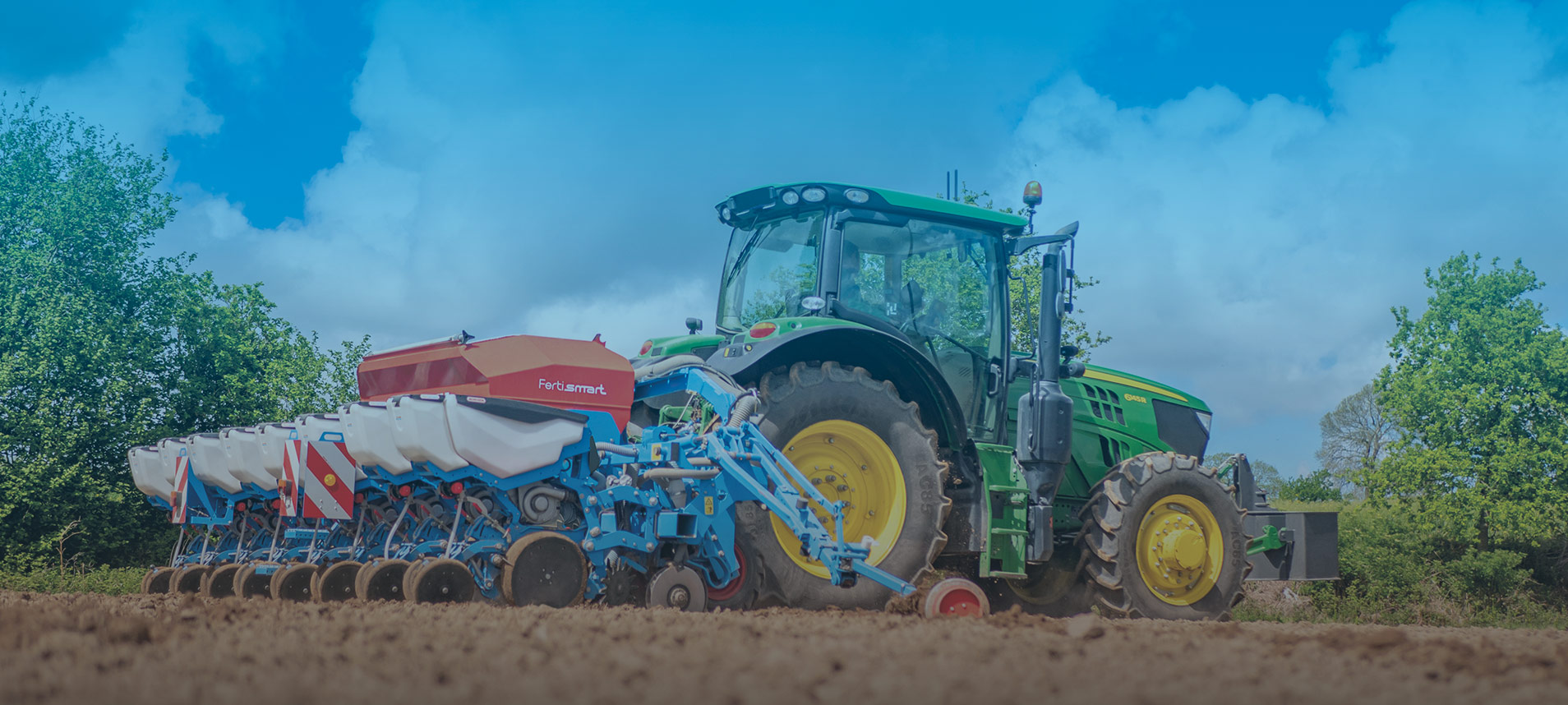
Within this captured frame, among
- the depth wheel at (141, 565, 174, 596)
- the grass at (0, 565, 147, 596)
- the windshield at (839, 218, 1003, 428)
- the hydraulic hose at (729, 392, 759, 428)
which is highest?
the windshield at (839, 218, 1003, 428)

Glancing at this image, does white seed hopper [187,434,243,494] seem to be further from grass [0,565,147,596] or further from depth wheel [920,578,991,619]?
depth wheel [920,578,991,619]

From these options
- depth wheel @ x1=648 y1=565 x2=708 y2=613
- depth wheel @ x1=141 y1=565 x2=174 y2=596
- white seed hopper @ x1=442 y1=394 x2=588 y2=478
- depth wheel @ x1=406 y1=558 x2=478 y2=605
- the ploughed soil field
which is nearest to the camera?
the ploughed soil field

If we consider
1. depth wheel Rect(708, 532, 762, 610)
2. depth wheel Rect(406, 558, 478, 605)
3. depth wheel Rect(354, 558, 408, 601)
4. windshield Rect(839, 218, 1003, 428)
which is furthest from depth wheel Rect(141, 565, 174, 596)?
windshield Rect(839, 218, 1003, 428)

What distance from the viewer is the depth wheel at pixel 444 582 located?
5.29 m

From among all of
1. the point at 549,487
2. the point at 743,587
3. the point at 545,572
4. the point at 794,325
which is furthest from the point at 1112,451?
the point at 545,572

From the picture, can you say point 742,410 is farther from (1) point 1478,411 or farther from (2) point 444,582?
(1) point 1478,411

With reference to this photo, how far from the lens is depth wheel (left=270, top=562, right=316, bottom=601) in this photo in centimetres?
652

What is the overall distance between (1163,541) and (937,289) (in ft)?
7.41

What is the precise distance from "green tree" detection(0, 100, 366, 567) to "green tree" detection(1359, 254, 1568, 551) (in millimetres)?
19928

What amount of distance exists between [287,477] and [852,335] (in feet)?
12.2

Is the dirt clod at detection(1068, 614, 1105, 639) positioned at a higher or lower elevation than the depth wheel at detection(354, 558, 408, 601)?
higher

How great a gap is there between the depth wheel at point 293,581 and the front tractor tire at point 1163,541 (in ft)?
15.8

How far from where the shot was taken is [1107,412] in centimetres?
849

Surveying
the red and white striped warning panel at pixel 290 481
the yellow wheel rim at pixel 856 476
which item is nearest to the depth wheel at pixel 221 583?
the red and white striped warning panel at pixel 290 481
